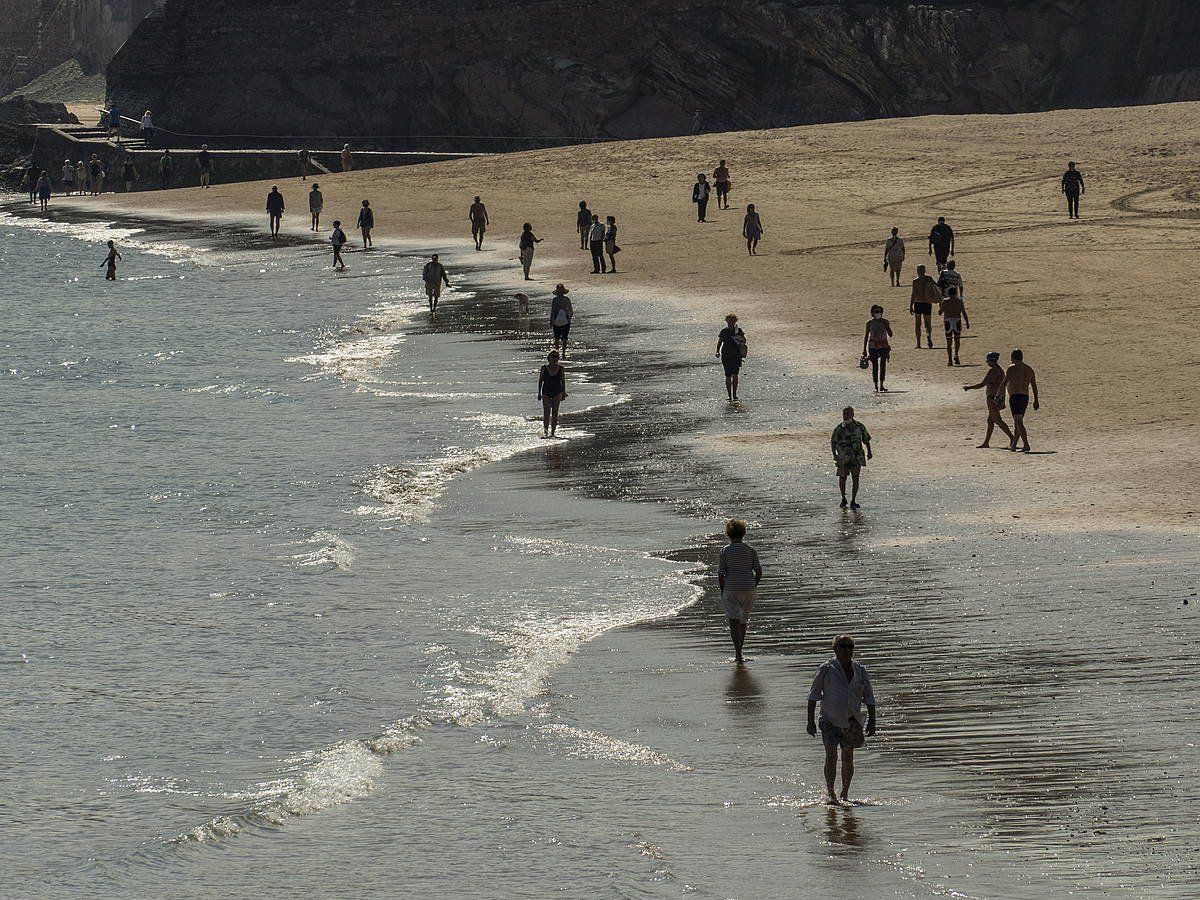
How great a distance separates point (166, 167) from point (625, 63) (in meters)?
22.2

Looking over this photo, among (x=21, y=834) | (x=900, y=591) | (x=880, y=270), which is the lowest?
(x=21, y=834)

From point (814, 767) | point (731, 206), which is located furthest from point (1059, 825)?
point (731, 206)

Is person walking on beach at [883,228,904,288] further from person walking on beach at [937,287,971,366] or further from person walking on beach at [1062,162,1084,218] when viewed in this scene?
person walking on beach at [1062,162,1084,218]

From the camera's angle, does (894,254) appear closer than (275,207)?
Yes

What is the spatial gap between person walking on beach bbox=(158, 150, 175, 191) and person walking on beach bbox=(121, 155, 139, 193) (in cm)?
133

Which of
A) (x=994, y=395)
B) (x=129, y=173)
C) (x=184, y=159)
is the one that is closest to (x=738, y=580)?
(x=994, y=395)

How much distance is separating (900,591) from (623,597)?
9.45 ft

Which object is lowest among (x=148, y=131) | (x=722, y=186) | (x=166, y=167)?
(x=722, y=186)

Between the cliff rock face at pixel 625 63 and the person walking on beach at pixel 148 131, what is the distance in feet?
13.0

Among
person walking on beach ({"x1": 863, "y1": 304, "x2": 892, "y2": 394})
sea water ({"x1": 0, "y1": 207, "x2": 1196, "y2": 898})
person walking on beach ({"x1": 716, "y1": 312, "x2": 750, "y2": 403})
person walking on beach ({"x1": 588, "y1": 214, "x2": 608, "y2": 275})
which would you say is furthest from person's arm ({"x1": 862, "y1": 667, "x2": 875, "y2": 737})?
person walking on beach ({"x1": 588, "y1": 214, "x2": 608, "y2": 275})

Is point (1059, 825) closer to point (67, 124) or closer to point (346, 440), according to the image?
point (346, 440)

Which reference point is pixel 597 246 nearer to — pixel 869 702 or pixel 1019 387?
pixel 1019 387

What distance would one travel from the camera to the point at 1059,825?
40.3 ft

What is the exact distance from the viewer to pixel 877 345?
27859 millimetres
